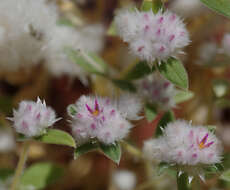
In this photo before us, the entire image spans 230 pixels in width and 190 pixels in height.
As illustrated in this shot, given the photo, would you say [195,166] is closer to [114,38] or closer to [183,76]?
[183,76]

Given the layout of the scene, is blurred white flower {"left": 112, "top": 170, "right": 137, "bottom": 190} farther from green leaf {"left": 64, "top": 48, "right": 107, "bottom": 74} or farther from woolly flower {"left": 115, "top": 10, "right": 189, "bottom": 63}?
woolly flower {"left": 115, "top": 10, "right": 189, "bottom": 63}

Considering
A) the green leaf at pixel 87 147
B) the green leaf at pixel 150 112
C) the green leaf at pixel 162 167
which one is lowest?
the green leaf at pixel 150 112

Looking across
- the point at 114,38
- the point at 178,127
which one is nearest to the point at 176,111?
the point at 114,38

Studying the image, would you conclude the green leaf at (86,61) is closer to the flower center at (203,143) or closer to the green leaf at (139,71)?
the green leaf at (139,71)

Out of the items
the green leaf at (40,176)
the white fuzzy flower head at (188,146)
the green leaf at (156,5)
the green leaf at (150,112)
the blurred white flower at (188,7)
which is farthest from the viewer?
the blurred white flower at (188,7)

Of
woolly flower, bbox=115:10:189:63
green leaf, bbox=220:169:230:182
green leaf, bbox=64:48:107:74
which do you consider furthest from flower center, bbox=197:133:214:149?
green leaf, bbox=64:48:107:74

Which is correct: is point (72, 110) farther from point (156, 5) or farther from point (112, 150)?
point (156, 5)

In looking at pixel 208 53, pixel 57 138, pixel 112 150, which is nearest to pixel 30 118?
pixel 57 138

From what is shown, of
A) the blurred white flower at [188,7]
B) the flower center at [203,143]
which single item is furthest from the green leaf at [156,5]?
the blurred white flower at [188,7]
